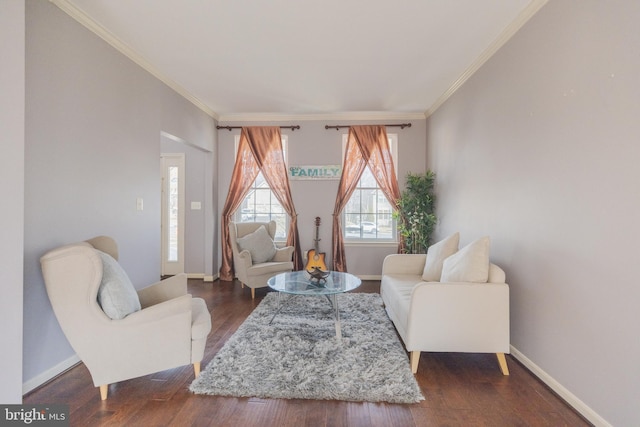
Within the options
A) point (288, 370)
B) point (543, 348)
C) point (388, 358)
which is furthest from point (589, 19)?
point (288, 370)

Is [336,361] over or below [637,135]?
below

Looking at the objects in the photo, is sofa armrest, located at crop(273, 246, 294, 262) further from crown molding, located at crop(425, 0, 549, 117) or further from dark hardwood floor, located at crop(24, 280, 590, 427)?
crown molding, located at crop(425, 0, 549, 117)

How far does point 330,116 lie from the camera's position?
16.1 ft

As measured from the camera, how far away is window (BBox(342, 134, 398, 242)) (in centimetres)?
507

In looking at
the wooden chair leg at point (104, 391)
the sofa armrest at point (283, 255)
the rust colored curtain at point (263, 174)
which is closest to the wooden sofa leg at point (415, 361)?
the wooden chair leg at point (104, 391)

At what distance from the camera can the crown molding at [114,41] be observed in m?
2.25

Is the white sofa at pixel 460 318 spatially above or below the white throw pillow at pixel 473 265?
below

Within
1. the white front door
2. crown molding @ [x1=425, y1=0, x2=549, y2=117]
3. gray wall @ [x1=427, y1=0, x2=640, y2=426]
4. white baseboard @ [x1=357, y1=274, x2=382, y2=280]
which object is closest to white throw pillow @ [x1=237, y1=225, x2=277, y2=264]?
the white front door

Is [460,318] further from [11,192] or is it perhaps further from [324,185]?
[324,185]

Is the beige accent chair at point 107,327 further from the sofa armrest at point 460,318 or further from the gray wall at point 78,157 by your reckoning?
the sofa armrest at point 460,318

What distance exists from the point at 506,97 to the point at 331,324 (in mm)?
2623

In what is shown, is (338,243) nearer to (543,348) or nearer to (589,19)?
(543,348)

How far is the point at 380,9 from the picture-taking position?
230 cm

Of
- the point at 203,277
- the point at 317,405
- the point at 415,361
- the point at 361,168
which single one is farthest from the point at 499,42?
the point at 203,277
